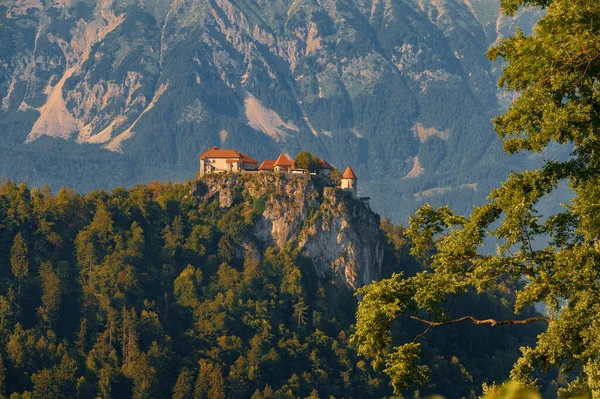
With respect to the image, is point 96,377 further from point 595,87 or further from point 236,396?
point 595,87

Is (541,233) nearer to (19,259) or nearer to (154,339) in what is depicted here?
(154,339)

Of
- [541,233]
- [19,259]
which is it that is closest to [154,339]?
[19,259]

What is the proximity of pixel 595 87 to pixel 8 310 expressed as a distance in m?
154

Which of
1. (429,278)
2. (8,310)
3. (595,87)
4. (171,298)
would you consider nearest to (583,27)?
(595,87)

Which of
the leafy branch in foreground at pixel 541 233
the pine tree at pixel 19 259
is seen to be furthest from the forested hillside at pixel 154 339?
the leafy branch in foreground at pixel 541 233

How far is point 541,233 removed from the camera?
1416 inches

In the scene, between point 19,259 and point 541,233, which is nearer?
point 541,233

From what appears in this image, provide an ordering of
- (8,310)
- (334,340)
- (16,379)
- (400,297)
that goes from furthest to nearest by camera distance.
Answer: (334,340) < (8,310) < (16,379) < (400,297)

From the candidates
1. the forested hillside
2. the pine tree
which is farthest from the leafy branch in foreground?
the pine tree

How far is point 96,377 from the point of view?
173 meters

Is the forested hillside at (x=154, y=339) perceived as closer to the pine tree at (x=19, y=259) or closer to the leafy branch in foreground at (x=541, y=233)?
the pine tree at (x=19, y=259)

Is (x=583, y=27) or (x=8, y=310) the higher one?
(x=8, y=310)

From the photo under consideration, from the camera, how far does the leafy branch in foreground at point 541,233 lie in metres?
35.0

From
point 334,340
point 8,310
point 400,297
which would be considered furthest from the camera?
point 334,340
